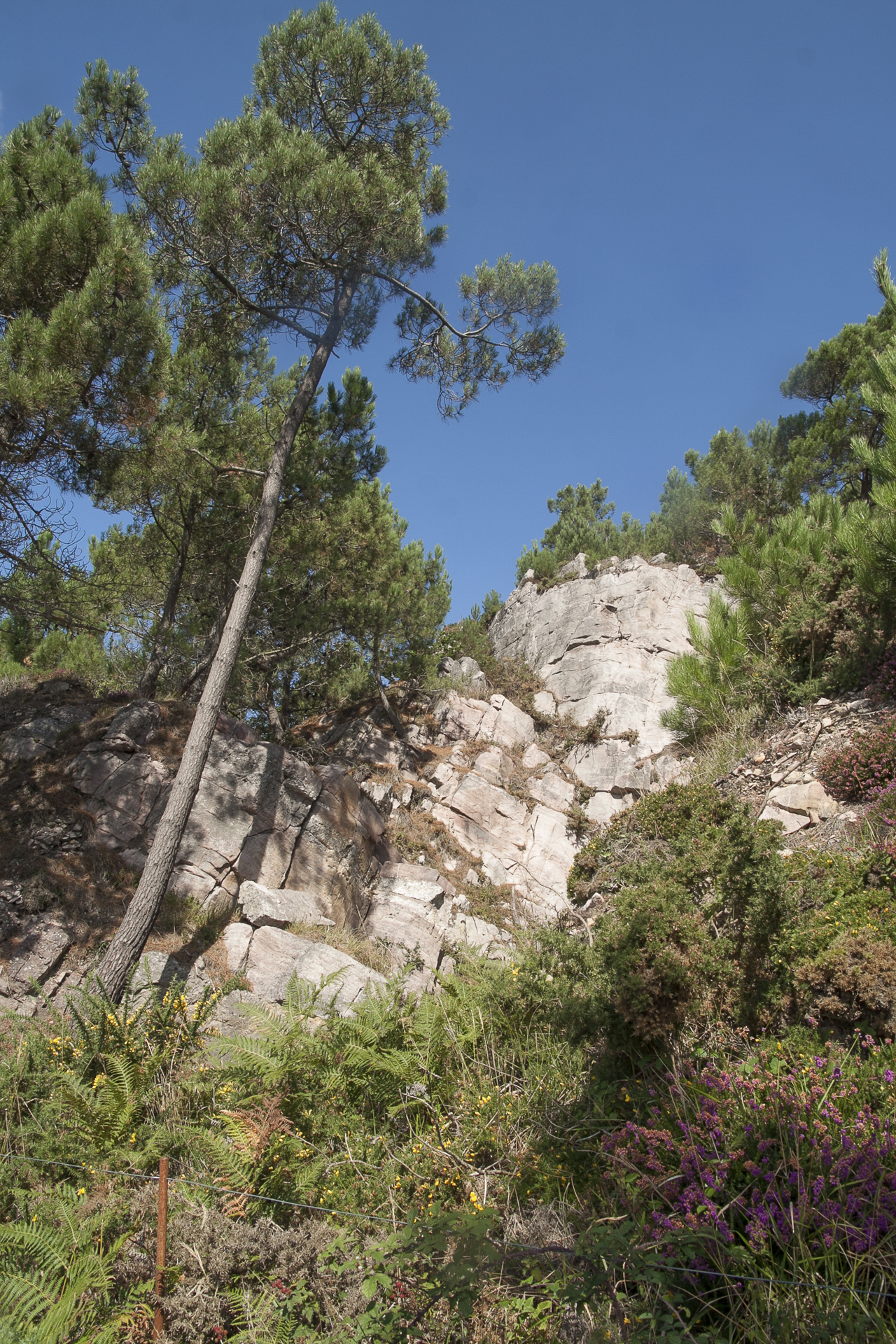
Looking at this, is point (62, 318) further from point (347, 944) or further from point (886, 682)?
point (886, 682)

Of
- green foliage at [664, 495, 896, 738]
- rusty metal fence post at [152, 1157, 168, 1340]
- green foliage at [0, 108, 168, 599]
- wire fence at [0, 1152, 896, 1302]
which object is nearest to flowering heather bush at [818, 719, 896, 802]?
green foliage at [664, 495, 896, 738]

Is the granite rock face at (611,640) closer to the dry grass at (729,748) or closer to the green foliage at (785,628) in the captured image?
the green foliage at (785,628)

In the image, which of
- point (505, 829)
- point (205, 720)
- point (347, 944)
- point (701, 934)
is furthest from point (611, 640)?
point (701, 934)

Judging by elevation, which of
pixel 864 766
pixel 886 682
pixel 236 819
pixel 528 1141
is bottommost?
pixel 528 1141

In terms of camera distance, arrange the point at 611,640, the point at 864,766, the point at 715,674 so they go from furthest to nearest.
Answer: the point at 611,640
the point at 715,674
the point at 864,766

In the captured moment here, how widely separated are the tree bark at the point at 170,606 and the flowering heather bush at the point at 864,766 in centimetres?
960

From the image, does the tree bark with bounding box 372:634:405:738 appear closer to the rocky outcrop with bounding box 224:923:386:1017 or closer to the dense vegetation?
the rocky outcrop with bounding box 224:923:386:1017

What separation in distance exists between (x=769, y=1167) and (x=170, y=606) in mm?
10753

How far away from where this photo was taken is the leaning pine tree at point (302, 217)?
8.62 meters

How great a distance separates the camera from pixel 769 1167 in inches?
131

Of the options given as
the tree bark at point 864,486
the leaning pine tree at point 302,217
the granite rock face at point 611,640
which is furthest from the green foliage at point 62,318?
the granite rock face at point 611,640

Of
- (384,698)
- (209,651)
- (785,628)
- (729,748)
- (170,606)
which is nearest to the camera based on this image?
(729,748)

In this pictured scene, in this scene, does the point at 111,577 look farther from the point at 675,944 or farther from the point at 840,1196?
the point at 840,1196

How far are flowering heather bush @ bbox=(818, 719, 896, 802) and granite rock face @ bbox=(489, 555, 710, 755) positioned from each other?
10850 mm
